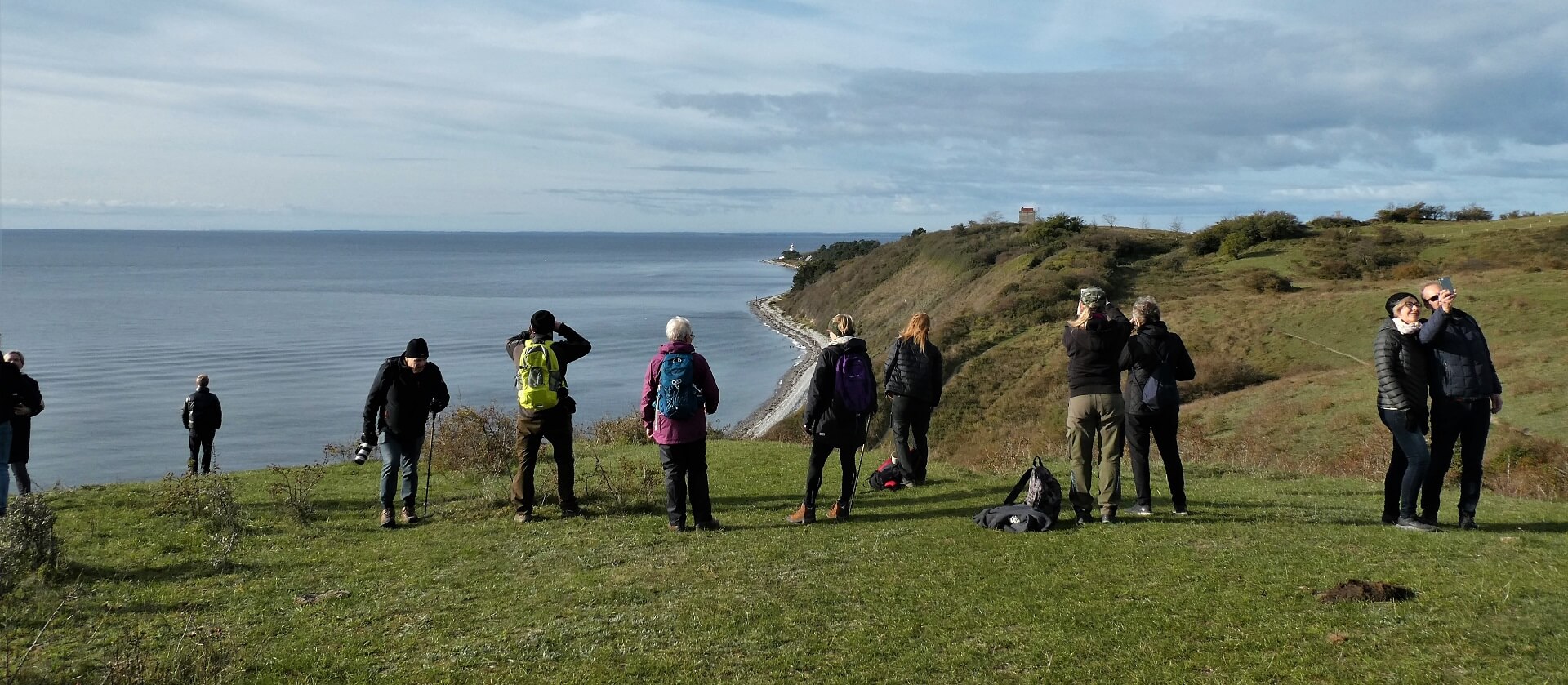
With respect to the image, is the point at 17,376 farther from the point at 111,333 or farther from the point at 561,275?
the point at 561,275

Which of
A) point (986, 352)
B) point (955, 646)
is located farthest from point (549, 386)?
point (986, 352)

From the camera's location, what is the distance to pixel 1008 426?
30438mm

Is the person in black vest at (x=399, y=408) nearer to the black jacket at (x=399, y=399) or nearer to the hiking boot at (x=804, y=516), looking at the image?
the black jacket at (x=399, y=399)

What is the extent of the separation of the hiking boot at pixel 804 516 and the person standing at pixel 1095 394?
2.52 m

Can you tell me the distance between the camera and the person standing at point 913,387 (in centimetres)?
1172

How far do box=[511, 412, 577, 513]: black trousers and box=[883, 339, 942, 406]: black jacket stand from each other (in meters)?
3.84

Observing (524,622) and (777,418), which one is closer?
(524,622)

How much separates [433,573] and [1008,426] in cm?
2439

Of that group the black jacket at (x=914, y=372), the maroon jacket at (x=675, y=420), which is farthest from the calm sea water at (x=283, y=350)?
the black jacket at (x=914, y=372)

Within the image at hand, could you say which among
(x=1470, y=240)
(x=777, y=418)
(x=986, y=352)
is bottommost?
(x=777, y=418)

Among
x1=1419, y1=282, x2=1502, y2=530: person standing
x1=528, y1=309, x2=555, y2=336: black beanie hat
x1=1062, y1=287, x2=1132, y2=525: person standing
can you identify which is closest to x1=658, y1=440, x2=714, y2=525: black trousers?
x1=528, y1=309, x2=555, y2=336: black beanie hat

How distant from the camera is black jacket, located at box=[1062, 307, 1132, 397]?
8656mm

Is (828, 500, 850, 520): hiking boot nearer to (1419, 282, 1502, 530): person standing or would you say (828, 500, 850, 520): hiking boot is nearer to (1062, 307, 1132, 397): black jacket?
(1062, 307, 1132, 397): black jacket

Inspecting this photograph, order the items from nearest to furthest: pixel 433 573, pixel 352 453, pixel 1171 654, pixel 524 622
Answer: pixel 1171 654 → pixel 524 622 → pixel 433 573 → pixel 352 453
